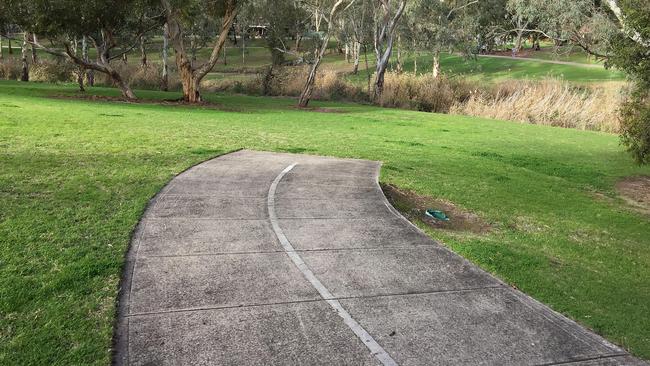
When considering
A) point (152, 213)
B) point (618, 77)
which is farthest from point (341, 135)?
point (618, 77)

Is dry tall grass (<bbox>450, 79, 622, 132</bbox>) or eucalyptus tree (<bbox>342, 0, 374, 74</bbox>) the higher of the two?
eucalyptus tree (<bbox>342, 0, 374, 74</bbox>)

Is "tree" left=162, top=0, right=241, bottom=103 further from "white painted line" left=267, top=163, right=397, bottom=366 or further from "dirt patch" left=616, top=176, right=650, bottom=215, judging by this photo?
"white painted line" left=267, top=163, right=397, bottom=366

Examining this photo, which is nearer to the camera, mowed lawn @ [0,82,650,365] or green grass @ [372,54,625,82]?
mowed lawn @ [0,82,650,365]

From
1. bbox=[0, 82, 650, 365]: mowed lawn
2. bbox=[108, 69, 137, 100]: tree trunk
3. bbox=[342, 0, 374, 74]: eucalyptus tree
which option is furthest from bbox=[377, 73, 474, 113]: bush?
bbox=[342, 0, 374, 74]: eucalyptus tree

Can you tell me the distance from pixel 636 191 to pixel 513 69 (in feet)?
156

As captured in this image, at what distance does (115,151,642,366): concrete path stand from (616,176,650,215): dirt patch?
704cm

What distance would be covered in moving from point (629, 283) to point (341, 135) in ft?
41.3

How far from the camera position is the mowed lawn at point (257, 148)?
4.86 m

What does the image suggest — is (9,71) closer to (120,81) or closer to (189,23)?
(120,81)

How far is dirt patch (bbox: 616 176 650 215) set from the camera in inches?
476

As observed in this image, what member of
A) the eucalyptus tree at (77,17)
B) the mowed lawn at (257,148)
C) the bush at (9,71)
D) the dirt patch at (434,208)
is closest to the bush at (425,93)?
the mowed lawn at (257,148)

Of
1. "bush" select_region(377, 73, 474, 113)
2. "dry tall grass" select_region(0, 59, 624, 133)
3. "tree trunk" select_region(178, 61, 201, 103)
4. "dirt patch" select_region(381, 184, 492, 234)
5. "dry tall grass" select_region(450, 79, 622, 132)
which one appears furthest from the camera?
"bush" select_region(377, 73, 474, 113)

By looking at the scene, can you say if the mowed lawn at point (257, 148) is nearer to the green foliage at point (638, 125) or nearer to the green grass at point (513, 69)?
the green foliage at point (638, 125)

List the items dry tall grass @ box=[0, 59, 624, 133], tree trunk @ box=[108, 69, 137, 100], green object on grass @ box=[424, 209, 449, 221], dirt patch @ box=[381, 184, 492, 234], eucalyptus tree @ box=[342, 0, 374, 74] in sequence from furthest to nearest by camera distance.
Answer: eucalyptus tree @ box=[342, 0, 374, 74], dry tall grass @ box=[0, 59, 624, 133], tree trunk @ box=[108, 69, 137, 100], green object on grass @ box=[424, 209, 449, 221], dirt patch @ box=[381, 184, 492, 234]
